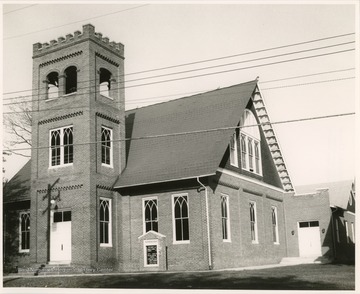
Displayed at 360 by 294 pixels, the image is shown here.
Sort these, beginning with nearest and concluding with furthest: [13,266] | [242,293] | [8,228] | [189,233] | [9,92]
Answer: [242,293] < [9,92] < [189,233] < [13,266] < [8,228]

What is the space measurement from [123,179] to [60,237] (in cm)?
353

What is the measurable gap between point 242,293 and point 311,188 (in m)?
15.8

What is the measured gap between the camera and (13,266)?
77.1 ft

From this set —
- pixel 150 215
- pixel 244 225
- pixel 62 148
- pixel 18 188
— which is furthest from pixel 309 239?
pixel 18 188

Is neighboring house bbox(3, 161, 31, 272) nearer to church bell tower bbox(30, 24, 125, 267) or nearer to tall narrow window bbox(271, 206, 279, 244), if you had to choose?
church bell tower bbox(30, 24, 125, 267)

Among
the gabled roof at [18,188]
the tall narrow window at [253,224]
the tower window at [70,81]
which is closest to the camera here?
the tower window at [70,81]

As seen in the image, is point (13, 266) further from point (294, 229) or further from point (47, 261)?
point (294, 229)

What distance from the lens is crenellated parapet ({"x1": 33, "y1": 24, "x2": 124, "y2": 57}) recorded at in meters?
22.6

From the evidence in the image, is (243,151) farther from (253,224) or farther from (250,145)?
(253,224)

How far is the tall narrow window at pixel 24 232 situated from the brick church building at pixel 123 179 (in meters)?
0.05

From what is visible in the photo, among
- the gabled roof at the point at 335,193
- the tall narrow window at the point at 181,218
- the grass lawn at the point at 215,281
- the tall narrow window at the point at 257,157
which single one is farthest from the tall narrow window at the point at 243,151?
the grass lawn at the point at 215,281

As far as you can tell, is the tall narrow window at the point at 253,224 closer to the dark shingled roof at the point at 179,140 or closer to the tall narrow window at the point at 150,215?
the dark shingled roof at the point at 179,140

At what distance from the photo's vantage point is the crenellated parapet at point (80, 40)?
22.6 meters

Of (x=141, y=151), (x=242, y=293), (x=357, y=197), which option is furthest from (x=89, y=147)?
(x=357, y=197)
